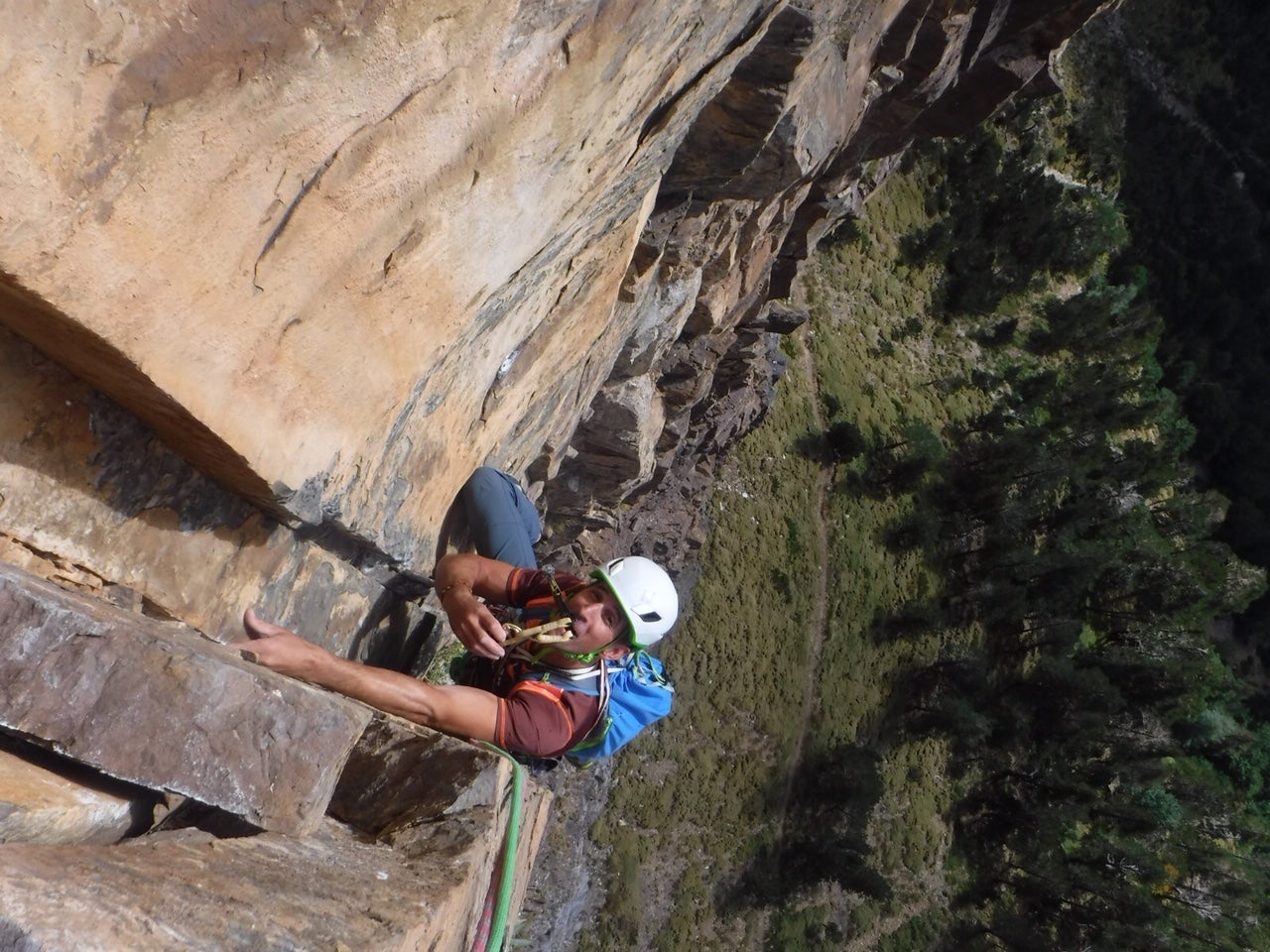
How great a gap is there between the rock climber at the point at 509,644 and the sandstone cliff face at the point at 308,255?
300 millimetres

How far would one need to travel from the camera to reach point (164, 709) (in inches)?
97.2

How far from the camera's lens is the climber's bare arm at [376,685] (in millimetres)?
3365

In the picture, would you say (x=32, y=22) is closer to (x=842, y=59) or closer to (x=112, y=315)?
(x=112, y=315)

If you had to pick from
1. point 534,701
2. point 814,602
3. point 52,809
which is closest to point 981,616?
point 814,602

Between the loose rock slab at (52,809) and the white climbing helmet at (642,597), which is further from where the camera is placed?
the white climbing helmet at (642,597)

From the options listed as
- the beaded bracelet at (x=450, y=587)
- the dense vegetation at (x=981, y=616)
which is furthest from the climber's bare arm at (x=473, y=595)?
the dense vegetation at (x=981, y=616)

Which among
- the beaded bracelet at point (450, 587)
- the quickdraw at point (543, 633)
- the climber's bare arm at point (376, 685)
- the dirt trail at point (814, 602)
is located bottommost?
the climber's bare arm at point (376, 685)

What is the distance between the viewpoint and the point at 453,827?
3.17 metres

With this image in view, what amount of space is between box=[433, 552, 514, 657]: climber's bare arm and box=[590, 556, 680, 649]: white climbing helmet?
1.64 ft

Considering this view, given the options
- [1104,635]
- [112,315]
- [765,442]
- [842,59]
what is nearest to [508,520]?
[112,315]

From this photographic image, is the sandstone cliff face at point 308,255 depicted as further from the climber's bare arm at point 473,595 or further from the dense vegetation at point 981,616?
the dense vegetation at point 981,616

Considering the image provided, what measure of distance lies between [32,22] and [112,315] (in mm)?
687

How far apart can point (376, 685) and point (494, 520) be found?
62.2 inches

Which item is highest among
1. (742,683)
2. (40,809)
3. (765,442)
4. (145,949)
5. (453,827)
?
(765,442)
